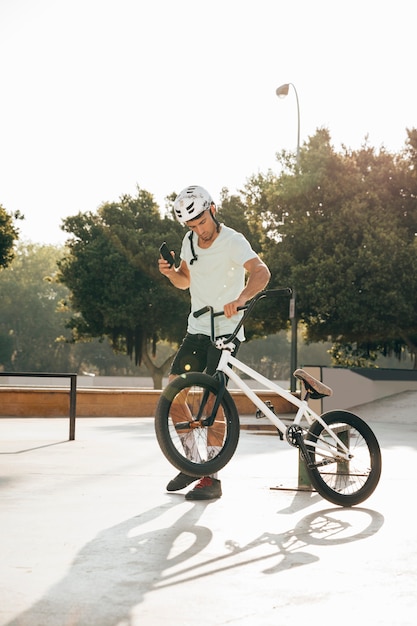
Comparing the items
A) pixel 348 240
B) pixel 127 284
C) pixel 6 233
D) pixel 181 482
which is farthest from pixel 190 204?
pixel 127 284

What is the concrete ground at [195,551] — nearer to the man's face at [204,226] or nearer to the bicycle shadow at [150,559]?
the bicycle shadow at [150,559]

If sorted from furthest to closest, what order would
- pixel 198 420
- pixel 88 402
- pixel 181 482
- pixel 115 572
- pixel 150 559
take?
pixel 88 402 < pixel 181 482 < pixel 198 420 < pixel 150 559 < pixel 115 572

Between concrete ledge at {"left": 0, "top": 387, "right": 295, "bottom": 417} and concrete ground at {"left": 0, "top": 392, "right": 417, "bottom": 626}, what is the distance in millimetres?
8800

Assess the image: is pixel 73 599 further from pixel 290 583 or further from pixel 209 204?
pixel 209 204

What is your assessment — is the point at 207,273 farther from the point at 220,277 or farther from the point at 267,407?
the point at 267,407

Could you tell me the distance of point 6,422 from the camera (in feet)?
45.2

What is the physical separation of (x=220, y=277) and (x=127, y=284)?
38.3 m

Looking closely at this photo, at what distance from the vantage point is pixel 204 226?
230 inches

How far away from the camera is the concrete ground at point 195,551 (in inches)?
116

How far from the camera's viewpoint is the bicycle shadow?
293cm

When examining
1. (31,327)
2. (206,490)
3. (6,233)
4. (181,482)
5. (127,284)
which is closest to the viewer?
(206,490)

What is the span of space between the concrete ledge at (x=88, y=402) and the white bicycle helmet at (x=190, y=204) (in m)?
10.6

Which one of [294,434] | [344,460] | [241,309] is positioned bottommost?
[344,460]

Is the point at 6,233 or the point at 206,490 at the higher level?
the point at 6,233
